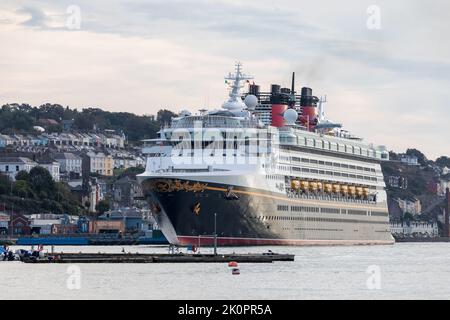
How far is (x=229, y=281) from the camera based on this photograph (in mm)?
75750

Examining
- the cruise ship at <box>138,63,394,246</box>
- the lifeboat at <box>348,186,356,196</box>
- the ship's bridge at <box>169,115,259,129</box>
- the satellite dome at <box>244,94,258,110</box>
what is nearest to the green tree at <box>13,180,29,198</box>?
the cruise ship at <box>138,63,394,246</box>

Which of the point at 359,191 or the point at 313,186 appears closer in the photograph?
the point at 313,186

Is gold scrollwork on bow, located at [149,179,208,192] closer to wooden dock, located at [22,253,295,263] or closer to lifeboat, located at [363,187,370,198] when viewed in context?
wooden dock, located at [22,253,295,263]

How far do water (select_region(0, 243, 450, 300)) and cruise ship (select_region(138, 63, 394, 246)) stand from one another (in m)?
11.3

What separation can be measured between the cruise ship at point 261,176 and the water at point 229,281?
446 inches

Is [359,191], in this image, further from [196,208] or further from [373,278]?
[373,278]

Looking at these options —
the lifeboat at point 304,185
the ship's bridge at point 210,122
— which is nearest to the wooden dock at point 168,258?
the ship's bridge at point 210,122

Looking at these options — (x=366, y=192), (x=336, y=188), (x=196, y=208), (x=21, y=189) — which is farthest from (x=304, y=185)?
(x=21, y=189)

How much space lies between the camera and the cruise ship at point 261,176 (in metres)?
106

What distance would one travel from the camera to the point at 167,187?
106 metres

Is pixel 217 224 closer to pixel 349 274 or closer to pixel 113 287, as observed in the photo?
pixel 349 274

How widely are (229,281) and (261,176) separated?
118ft
